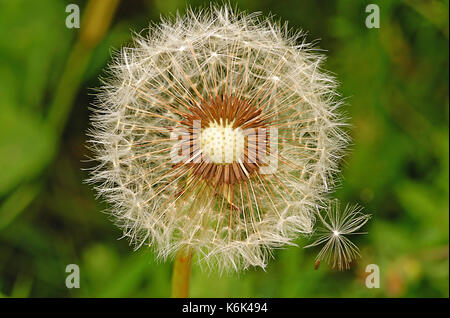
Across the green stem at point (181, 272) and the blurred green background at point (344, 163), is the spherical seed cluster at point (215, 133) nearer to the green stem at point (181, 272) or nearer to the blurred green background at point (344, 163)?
the green stem at point (181, 272)

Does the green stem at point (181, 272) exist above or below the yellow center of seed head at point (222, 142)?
below

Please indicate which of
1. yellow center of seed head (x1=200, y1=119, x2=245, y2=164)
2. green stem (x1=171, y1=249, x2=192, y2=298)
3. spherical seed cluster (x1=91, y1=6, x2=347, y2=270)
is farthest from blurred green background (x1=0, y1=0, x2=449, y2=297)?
yellow center of seed head (x1=200, y1=119, x2=245, y2=164)

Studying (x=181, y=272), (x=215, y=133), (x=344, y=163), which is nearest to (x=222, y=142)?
(x=215, y=133)

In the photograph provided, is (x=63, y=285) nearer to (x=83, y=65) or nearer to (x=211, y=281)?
(x=211, y=281)

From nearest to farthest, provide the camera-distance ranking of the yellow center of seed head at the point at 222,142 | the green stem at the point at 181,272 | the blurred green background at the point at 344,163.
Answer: the green stem at the point at 181,272
the yellow center of seed head at the point at 222,142
the blurred green background at the point at 344,163

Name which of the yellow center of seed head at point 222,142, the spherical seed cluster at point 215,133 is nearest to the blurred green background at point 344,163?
the spherical seed cluster at point 215,133

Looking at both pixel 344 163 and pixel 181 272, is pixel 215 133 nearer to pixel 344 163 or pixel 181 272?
pixel 181 272
